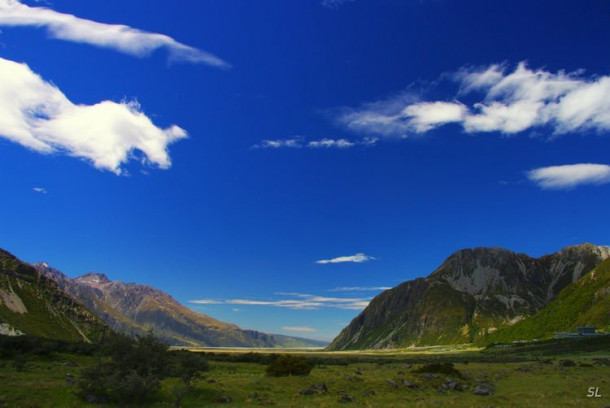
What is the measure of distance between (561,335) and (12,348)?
7529 inches

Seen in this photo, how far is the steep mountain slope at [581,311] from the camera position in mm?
160875

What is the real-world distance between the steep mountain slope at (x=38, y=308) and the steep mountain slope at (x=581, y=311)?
678ft

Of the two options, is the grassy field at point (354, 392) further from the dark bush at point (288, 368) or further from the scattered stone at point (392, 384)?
the dark bush at point (288, 368)

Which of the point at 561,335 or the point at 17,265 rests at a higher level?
the point at 17,265

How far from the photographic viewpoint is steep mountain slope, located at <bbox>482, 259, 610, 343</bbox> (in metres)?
161

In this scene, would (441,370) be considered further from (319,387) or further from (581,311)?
(581,311)

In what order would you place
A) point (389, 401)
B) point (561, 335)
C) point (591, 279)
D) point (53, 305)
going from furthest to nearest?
point (591, 279) → point (53, 305) → point (561, 335) → point (389, 401)

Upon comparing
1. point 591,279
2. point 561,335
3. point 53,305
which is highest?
point 591,279

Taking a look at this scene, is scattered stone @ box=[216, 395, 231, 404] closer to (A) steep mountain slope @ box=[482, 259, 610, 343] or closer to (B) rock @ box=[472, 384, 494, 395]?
(B) rock @ box=[472, 384, 494, 395]

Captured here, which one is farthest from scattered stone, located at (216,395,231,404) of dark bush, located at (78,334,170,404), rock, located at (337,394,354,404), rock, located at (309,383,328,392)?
rock, located at (337,394,354,404)

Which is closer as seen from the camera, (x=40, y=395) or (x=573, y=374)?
(x=40, y=395)

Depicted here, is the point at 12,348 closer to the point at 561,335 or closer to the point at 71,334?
the point at 71,334

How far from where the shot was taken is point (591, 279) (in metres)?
192

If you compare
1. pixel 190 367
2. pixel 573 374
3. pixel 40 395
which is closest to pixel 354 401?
pixel 190 367
